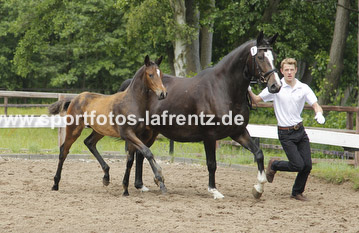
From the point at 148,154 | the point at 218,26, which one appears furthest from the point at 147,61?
the point at 218,26

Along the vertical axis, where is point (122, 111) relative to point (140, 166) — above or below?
above

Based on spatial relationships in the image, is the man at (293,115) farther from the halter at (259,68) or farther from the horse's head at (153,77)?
the horse's head at (153,77)

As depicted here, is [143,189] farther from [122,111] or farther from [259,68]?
[259,68]

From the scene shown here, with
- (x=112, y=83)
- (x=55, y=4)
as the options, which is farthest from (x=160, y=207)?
(x=112, y=83)

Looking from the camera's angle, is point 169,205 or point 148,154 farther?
point 148,154

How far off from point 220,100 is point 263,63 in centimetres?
82

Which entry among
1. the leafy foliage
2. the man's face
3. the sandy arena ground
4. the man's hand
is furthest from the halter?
the leafy foliage

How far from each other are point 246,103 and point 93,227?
2.88 metres

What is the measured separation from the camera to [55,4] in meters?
19.0

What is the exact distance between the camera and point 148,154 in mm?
6805

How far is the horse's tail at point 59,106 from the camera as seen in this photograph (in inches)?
318

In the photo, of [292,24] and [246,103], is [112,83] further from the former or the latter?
[246,103]

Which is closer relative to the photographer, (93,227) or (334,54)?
(93,227)

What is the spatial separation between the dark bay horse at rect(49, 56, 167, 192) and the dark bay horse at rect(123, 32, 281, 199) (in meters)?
0.30
